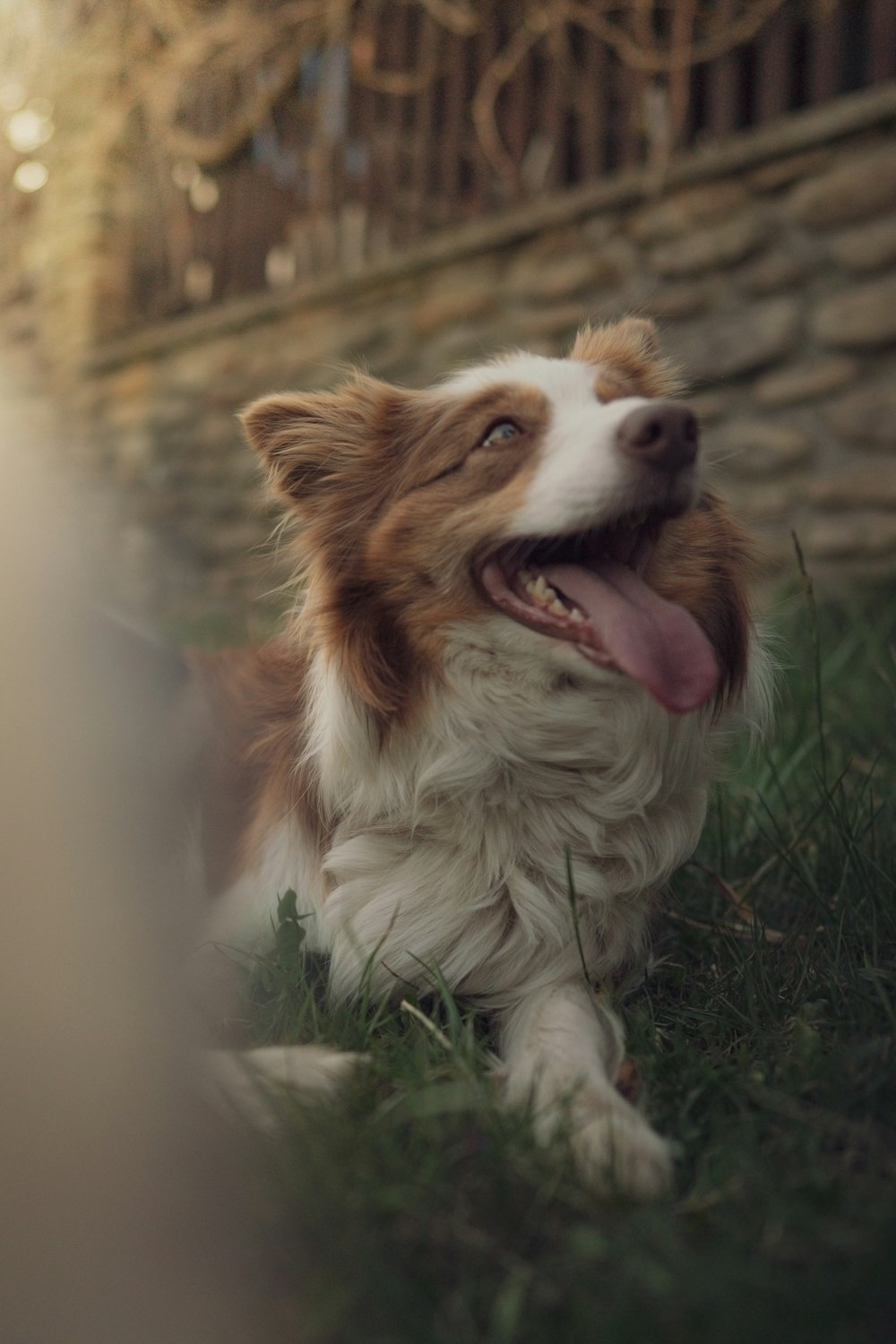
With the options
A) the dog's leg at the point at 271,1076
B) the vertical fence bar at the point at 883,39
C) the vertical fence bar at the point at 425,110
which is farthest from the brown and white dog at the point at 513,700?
the vertical fence bar at the point at 425,110

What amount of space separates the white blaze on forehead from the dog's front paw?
1020 millimetres

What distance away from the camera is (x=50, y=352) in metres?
8.52

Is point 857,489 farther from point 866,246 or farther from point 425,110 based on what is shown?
point 425,110

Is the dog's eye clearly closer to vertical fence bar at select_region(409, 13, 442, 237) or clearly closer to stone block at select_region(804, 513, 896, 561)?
stone block at select_region(804, 513, 896, 561)

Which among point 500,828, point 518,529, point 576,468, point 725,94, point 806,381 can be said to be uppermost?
point 725,94

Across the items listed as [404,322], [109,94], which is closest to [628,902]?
[404,322]

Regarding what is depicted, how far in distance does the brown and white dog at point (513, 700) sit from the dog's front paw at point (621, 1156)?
11.6 inches

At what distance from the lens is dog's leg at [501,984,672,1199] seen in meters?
1.42

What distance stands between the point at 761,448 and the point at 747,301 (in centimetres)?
65

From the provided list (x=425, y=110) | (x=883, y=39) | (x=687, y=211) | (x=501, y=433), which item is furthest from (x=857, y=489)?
(x=425, y=110)

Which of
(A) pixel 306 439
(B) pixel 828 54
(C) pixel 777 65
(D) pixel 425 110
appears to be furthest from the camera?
(D) pixel 425 110

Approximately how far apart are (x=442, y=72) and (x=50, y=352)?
13.1ft

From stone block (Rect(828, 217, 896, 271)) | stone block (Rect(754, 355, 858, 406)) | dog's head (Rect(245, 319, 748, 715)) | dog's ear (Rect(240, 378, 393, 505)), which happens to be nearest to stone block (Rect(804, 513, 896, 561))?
stone block (Rect(754, 355, 858, 406))

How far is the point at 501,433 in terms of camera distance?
7.43ft
